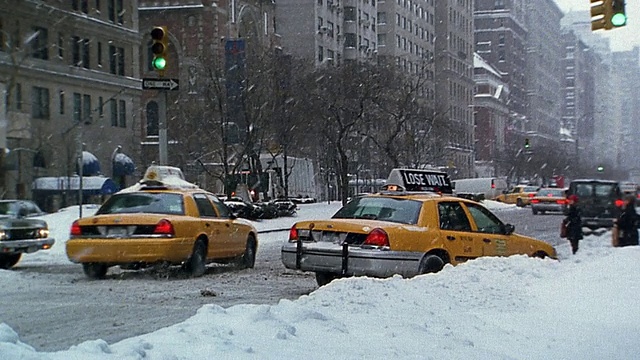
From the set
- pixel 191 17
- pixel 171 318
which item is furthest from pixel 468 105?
pixel 171 318

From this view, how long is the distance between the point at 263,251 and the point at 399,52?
274ft

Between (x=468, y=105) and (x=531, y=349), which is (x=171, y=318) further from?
(x=468, y=105)

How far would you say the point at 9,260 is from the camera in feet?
53.4

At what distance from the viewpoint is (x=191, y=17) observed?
72.0 metres


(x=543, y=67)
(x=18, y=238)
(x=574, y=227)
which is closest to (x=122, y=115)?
(x=18, y=238)

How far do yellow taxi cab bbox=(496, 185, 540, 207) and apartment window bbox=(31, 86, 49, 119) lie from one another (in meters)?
29.9

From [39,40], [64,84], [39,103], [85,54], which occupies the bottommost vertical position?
[39,103]

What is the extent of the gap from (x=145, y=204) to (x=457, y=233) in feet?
16.2

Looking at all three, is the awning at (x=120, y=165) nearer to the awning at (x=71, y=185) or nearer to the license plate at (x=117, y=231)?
the awning at (x=71, y=185)

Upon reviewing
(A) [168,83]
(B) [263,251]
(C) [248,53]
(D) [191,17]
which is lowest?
(B) [263,251]

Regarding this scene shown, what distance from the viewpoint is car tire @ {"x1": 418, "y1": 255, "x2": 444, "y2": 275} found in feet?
38.7

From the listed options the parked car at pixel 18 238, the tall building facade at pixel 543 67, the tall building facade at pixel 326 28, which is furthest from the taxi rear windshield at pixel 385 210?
the tall building facade at pixel 543 67

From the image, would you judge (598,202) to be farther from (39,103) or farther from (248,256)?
(39,103)

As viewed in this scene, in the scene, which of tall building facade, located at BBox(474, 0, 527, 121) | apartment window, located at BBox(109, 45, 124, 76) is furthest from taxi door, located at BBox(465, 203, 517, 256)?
tall building facade, located at BBox(474, 0, 527, 121)
